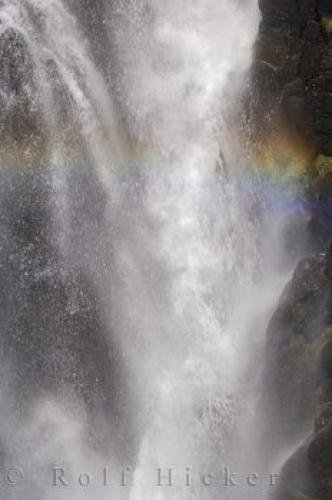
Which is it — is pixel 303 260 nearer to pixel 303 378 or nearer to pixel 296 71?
pixel 303 378

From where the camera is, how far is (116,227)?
48.2ft

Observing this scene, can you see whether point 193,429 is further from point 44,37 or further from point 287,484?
point 44,37

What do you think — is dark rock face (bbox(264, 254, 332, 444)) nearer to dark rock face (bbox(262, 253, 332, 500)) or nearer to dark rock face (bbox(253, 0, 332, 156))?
dark rock face (bbox(262, 253, 332, 500))

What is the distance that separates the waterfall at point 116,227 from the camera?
44.9 ft

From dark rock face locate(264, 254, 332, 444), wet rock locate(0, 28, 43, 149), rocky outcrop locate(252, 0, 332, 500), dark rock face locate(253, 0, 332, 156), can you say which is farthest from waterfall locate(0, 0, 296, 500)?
dark rock face locate(264, 254, 332, 444)

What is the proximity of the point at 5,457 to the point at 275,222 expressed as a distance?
6873 millimetres

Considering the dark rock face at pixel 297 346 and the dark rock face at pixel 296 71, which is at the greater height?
the dark rock face at pixel 296 71

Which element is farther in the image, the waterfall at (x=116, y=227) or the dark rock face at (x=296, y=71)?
the waterfall at (x=116, y=227)

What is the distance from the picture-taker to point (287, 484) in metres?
10.4

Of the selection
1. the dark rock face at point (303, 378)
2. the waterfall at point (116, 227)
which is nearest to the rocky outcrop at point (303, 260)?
the dark rock face at point (303, 378)

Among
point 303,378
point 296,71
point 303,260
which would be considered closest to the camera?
point 303,378

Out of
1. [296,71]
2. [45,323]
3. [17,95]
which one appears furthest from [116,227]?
[296,71]

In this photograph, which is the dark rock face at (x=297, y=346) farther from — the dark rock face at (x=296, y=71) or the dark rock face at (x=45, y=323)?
the dark rock face at (x=45, y=323)

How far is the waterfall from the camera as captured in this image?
1370cm
